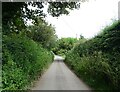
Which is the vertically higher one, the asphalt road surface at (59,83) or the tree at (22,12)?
the tree at (22,12)

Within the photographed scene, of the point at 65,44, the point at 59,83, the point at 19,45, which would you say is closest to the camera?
the point at 19,45

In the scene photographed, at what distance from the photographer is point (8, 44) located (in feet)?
46.1

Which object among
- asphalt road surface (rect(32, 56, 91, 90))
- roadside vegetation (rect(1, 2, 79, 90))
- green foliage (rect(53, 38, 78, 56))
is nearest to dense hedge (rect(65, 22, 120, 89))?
asphalt road surface (rect(32, 56, 91, 90))

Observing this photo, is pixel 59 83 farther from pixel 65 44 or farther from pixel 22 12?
pixel 65 44

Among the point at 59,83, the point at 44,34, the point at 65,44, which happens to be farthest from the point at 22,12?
the point at 65,44

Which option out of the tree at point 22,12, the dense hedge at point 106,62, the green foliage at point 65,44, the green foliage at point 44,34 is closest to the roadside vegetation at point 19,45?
the tree at point 22,12

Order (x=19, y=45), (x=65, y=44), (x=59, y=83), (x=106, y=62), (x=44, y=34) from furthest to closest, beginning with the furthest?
1. (x=65, y=44)
2. (x=44, y=34)
3. (x=59, y=83)
4. (x=19, y=45)
5. (x=106, y=62)

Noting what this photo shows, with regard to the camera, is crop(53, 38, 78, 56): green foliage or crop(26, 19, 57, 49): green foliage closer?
crop(26, 19, 57, 49): green foliage

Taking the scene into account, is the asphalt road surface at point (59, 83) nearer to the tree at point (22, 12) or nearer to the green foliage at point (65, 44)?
the tree at point (22, 12)

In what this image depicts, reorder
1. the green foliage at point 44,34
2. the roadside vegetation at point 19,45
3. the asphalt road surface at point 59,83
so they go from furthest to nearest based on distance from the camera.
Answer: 1. the green foliage at point 44,34
2. the asphalt road surface at point 59,83
3. the roadside vegetation at point 19,45

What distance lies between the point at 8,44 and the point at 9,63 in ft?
9.20

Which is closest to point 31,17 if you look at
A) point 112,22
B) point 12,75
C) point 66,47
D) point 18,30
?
point 18,30

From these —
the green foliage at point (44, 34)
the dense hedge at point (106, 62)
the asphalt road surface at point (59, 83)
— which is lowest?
the asphalt road surface at point (59, 83)

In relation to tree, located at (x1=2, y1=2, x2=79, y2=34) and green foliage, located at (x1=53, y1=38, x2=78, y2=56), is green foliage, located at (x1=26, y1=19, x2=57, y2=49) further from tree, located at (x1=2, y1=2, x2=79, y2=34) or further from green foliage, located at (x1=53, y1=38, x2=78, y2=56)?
tree, located at (x1=2, y1=2, x2=79, y2=34)
